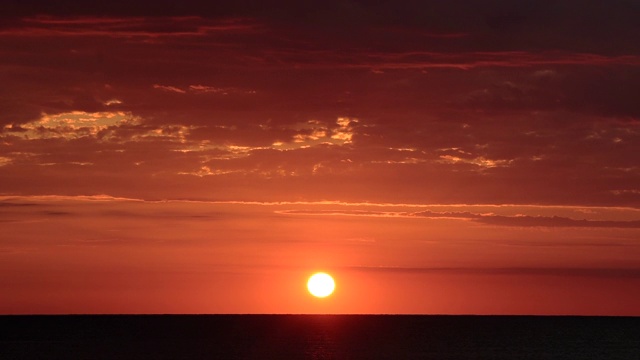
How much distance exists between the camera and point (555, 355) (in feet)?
391

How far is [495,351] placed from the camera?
124 meters

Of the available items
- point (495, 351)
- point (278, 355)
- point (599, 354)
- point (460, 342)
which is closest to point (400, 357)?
point (278, 355)

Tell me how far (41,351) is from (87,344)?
17.4 metres

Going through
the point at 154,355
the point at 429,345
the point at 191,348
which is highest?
the point at 429,345

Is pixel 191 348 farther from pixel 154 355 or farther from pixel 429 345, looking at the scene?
pixel 429 345

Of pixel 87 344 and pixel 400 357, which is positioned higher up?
pixel 87 344

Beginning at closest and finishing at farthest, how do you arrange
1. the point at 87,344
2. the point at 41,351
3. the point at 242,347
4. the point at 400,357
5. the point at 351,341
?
the point at 400,357, the point at 41,351, the point at 242,347, the point at 87,344, the point at 351,341

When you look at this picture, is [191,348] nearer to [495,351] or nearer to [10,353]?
[10,353]

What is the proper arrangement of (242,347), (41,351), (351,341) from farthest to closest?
(351,341), (242,347), (41,351)

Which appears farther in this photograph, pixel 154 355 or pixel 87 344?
pixel 87 344

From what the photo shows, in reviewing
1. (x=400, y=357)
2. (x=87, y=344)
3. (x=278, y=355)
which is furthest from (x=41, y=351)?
(x=400, y=357)

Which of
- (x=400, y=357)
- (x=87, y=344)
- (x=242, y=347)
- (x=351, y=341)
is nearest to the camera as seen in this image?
(x=400, y=357)

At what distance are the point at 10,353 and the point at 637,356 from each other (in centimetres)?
7644

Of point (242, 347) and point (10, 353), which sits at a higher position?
point (242, 347)
